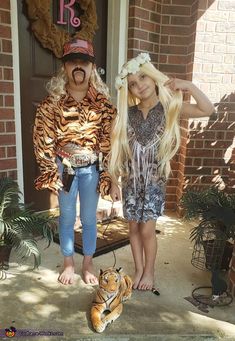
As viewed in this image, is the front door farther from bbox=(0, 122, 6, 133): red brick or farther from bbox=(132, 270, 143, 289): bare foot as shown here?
bbox=(132, 270, 143, 289): bare foot

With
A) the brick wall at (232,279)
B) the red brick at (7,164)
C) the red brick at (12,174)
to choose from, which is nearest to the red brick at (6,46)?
the red brick at (7,164)

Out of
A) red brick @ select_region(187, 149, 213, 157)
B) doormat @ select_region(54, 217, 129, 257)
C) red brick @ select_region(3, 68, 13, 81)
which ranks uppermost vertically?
red brick @ select_region(3, 68, 13, 81)

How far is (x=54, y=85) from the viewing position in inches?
89.0

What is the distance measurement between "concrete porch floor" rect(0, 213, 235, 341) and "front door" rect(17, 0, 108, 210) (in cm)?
82

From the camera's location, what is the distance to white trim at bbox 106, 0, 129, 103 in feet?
11.5

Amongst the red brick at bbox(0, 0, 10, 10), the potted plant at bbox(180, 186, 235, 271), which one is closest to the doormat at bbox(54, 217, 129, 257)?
the potted plant at bbox(180, 186, 235, 271)

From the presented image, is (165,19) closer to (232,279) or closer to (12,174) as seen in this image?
(12,174)

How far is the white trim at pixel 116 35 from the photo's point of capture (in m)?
Result: 3.52

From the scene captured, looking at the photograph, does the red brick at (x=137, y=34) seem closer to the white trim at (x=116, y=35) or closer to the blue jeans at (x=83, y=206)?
the white trim at (x=116, y=35)

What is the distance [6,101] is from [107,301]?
72.3 inches

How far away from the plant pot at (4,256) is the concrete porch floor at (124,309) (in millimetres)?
55

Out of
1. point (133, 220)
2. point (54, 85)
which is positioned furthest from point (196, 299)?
point (54, 85)

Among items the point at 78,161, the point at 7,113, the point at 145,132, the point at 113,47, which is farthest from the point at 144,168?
the point at 113,47

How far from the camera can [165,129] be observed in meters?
2.22
